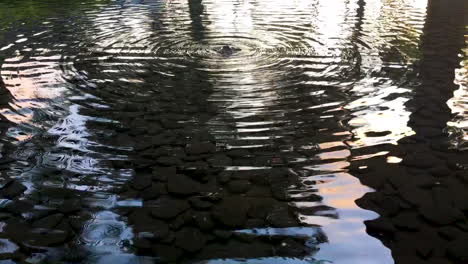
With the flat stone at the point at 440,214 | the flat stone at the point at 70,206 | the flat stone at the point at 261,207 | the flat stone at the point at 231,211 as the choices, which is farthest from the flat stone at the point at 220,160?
the flat stone at the point at 440,214

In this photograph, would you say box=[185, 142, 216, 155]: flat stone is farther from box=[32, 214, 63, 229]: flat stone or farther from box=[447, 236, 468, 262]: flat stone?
box=[447, 236, 468, 262]: flat stone

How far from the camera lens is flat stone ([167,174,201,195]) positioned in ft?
17.1

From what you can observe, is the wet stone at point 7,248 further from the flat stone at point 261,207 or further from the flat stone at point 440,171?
the flat stone at point 440,171

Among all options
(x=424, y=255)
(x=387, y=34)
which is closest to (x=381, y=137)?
(x=424, y=255)

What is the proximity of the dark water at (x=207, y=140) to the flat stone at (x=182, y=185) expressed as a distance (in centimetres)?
3

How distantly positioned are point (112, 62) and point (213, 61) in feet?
8.04

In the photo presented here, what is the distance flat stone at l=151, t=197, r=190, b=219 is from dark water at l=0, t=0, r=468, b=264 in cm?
2

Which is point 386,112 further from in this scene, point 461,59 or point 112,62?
point 112,62

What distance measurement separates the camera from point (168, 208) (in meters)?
4.91

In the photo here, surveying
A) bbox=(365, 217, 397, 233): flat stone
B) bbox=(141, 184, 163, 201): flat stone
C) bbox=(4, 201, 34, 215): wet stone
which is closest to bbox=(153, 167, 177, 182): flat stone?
bbox=(141, 184, 163, 201): flat stone

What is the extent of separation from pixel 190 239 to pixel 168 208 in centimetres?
64

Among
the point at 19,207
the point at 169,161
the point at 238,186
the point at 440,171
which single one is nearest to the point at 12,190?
the point at 19,207

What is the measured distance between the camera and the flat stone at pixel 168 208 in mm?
4785

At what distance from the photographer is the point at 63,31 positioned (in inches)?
539
